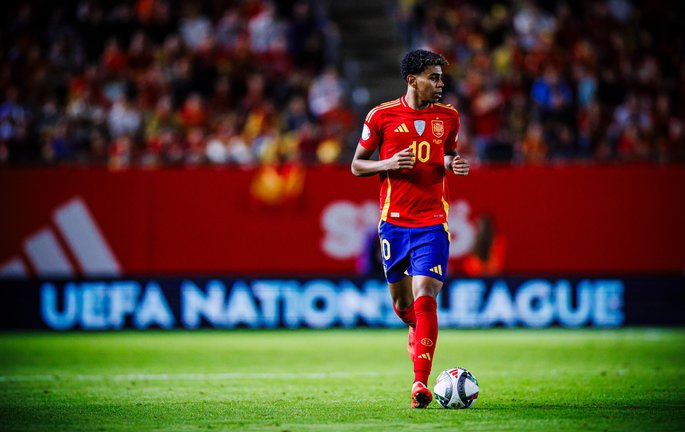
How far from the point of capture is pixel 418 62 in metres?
8.23

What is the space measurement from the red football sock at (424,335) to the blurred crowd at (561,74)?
37.8ft

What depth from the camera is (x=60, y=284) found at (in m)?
16.6

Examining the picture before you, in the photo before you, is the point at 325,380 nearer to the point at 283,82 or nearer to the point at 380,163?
the point at 380,163

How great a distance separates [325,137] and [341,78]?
7.59ft

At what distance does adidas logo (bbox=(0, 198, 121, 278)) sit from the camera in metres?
19.1

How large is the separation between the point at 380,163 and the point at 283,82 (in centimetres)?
1246

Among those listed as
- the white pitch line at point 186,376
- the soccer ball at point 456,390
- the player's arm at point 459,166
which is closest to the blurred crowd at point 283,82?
the white pitch line at point 186,376

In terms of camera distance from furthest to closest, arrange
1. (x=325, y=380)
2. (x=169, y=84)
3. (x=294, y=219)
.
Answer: (x=169, y=84), (x=294, y=219), (x=325, y=380)

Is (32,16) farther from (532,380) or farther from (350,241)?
(532,380)

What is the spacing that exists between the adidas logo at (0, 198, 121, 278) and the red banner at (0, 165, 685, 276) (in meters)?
0.02

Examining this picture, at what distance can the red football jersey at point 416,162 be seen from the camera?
8.31 m

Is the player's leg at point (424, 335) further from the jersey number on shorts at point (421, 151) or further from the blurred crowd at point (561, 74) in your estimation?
the blurred crowd at point (561, 74)

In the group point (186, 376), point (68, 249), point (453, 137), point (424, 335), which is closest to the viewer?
point (424, 335)

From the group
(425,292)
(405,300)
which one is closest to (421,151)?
(425,292)
